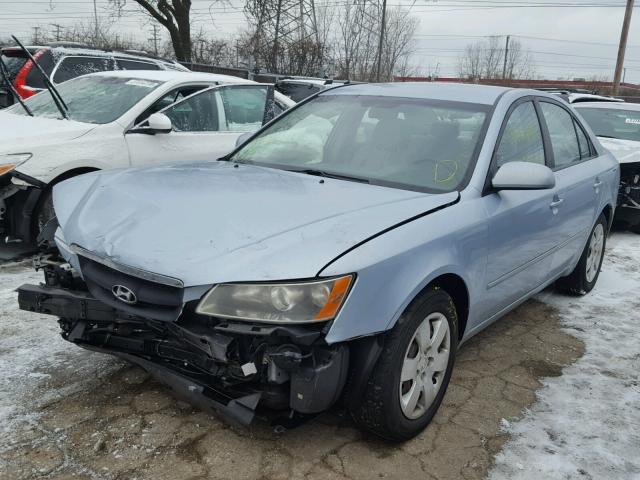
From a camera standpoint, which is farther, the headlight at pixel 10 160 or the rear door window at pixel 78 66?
the rear door window at pixel 78 66

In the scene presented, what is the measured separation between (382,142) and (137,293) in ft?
5.70

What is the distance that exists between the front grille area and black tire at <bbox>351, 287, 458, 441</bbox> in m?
0.85

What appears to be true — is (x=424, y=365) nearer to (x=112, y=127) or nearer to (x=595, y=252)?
(x=595, y=252)

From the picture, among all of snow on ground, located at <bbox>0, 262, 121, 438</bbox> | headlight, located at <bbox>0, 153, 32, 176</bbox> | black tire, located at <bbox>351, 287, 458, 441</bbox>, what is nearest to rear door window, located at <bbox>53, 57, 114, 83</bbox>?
headlight, located at <bbox>0, 153, 32, 176</bbox>

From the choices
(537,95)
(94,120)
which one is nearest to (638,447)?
(537,95)

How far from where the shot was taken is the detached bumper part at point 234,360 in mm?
2211

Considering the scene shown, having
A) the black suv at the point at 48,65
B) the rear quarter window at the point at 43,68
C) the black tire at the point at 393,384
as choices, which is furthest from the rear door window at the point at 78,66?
the black tire at the point at 393,384

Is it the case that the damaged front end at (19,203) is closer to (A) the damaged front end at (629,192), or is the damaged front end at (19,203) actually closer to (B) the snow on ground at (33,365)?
(B) the snow on ground at (33,365)

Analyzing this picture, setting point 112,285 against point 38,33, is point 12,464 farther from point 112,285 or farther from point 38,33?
point 38,33

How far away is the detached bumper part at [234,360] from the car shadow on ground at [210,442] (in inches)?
12.1

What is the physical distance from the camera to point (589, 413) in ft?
10.4

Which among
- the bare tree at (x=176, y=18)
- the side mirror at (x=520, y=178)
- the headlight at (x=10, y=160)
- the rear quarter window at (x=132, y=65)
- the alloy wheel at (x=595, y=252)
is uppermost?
the bare tree at (x=176, y=18)

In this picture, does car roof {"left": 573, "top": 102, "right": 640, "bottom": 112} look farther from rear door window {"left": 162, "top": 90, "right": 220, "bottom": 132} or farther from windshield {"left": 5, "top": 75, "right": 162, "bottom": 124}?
windshield {"left": 5, "top": 75, "right": 162, "bottom": 124}

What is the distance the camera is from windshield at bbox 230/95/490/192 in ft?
10.6
